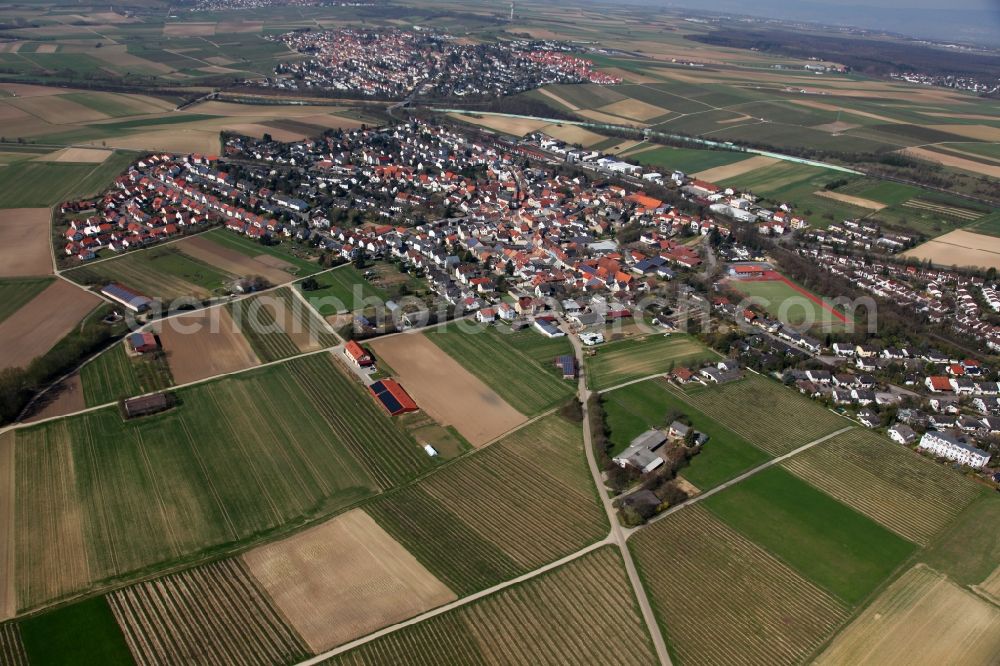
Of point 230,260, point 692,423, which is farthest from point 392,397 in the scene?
point 230,260

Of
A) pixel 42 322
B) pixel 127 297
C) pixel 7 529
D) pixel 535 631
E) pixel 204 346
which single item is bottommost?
pixel 535 631

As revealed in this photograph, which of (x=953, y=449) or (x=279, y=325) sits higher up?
(x=279, y=325)

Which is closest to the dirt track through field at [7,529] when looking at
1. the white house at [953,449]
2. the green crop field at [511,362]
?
the green crop field at [511,362]

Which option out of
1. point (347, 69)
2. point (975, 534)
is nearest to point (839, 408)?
point (975, 534)

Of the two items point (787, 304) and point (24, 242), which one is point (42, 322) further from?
point (787, 304)

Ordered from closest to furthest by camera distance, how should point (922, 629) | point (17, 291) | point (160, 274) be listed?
point (922, 629)
point (17, 291)
point (160, 274)

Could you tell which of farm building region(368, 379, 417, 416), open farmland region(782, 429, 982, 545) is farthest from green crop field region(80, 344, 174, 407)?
open farmland region(782, 429, 982, 545)

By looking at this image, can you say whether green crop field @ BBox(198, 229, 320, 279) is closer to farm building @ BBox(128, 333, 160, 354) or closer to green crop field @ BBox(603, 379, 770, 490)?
farm building @ BBox(128, 333, 160, 354)

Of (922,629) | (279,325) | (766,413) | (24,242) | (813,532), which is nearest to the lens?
(922,629)
